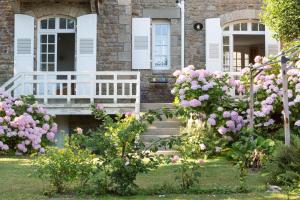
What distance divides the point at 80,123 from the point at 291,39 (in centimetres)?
607

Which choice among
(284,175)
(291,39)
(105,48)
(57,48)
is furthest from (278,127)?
(57,48)

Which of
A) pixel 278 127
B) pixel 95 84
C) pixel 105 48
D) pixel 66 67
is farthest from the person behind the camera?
→ pixel 66 67

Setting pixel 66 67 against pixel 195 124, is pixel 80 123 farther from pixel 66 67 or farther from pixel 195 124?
pixel 195 124

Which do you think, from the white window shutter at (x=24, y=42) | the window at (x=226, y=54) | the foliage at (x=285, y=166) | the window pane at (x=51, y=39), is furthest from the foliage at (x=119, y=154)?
the window at (x=226, y=54)

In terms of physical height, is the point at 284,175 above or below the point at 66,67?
below

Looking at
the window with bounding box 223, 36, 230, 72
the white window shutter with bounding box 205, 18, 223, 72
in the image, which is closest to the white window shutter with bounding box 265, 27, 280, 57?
the window with bounding box 223, 36, 230, 72

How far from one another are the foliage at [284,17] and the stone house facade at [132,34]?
3365mm

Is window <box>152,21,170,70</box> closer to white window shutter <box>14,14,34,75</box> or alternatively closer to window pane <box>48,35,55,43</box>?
window pane <box>48,35,55,43</box>

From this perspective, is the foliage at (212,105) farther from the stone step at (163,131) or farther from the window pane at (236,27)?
the window pane at (236,27)

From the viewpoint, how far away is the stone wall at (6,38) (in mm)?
16422

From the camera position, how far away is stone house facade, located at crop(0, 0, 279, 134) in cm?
1636

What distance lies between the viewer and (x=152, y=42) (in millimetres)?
17359

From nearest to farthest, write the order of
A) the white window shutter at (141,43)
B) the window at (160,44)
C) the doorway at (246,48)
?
the white window shutter at (141,43) < the window at (160,44) < the doorway at (246,48)

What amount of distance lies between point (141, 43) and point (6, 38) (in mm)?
3964
